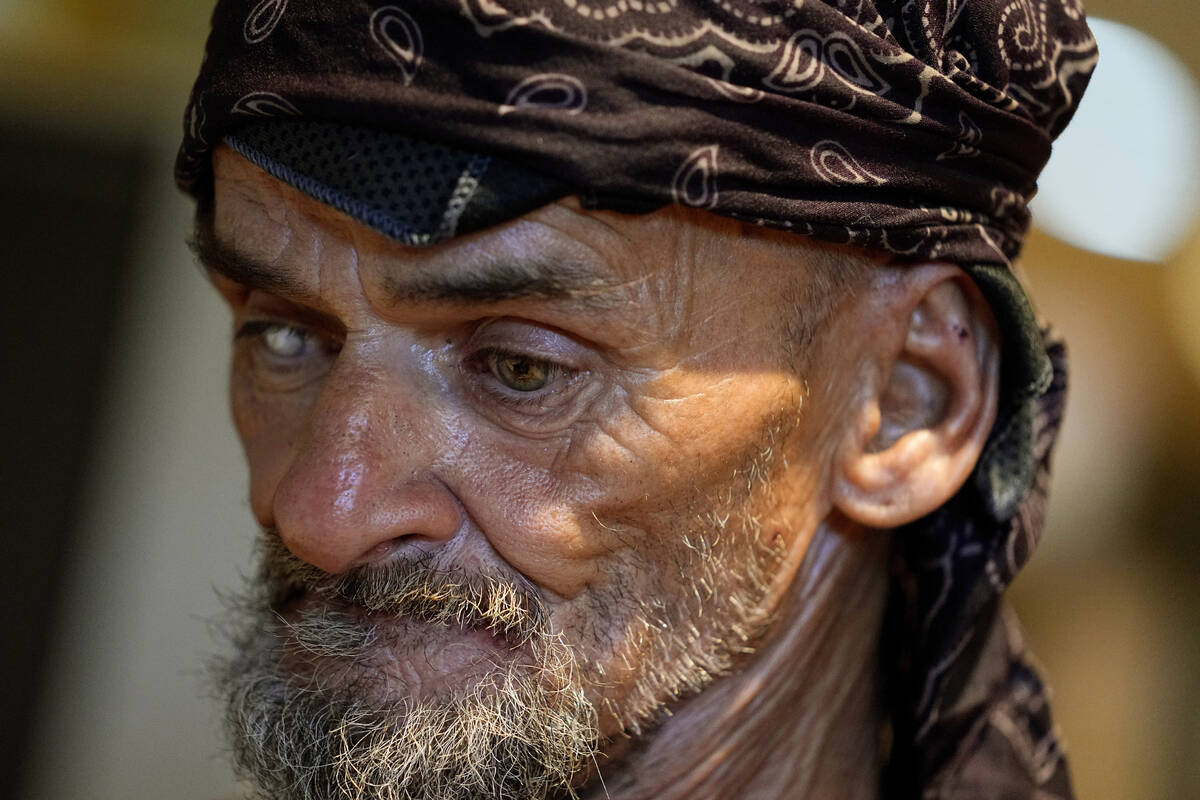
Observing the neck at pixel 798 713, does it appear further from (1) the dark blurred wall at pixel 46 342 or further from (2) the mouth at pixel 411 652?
(1) the dark blurred wall at pixel 46 342

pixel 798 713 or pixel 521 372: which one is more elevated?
pixel 521 372

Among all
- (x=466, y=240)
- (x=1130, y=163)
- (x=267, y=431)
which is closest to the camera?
(x=466, y=240)

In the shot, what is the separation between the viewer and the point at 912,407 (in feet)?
4.75

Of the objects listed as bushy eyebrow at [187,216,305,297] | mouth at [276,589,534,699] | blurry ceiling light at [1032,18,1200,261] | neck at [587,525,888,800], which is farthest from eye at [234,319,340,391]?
blurry ceiling light at [1032,18,1200,261]

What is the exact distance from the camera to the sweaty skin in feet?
3.89

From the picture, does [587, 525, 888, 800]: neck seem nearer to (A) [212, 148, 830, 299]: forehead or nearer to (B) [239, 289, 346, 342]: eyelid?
(A) [212, 148, 830, 299]: forehead

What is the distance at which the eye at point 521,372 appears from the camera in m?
1.24

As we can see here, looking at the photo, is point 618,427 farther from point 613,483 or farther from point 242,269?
point 242,269

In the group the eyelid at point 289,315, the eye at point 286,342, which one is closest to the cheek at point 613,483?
the eyelid at point 289,315

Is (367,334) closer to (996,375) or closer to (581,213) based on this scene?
(581,213)

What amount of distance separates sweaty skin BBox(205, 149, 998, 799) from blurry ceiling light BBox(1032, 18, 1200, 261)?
397 cm

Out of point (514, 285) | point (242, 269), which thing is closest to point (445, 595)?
point (514, 285)

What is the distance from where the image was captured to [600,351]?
1228 mm

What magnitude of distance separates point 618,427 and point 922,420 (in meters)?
0.43
